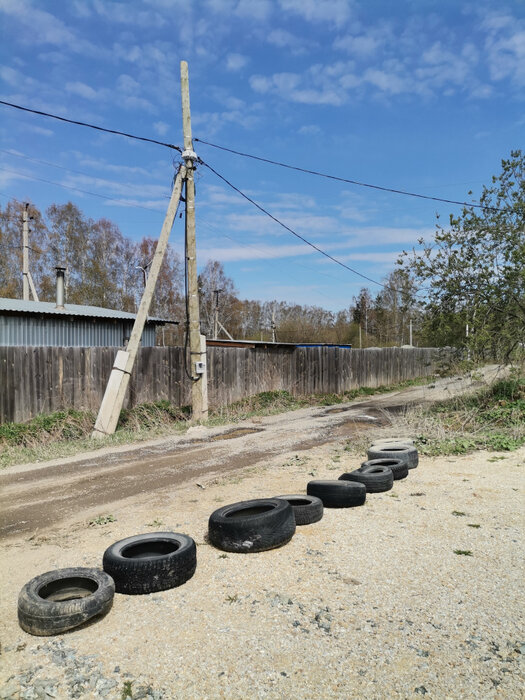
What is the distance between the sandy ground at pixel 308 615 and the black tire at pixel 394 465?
103 centimetres

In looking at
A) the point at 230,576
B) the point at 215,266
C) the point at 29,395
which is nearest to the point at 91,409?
the point at 29,395

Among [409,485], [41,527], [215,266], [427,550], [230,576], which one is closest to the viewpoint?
[230,576]

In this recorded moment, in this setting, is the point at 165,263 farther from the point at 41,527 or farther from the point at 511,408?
the point at 41,527

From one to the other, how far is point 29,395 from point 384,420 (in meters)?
8.40

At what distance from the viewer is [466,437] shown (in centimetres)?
909

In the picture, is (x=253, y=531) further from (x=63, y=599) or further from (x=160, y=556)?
(x=63, y=599)

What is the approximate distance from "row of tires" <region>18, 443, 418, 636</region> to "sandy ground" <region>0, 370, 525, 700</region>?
0.32ft

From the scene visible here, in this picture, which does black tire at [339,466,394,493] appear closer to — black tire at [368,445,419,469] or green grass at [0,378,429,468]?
black tire at [368,445,419,469]

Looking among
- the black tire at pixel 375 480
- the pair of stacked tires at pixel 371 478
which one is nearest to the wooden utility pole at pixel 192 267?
the pair of stacked tires at pixel 371 478

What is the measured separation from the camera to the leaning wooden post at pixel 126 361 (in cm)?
1048

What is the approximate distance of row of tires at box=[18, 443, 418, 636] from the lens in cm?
302

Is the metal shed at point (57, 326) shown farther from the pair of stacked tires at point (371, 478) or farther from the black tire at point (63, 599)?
the black tire at point (63, 599)

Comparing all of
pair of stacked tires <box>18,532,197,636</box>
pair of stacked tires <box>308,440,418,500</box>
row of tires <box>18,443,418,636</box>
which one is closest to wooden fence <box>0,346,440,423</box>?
pair of stacked tires <box>308,440,418,500</box>

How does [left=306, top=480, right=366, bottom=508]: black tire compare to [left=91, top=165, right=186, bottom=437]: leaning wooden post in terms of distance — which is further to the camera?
[left=91, top=165, right=186, bottom=437]: leaning wooden post
